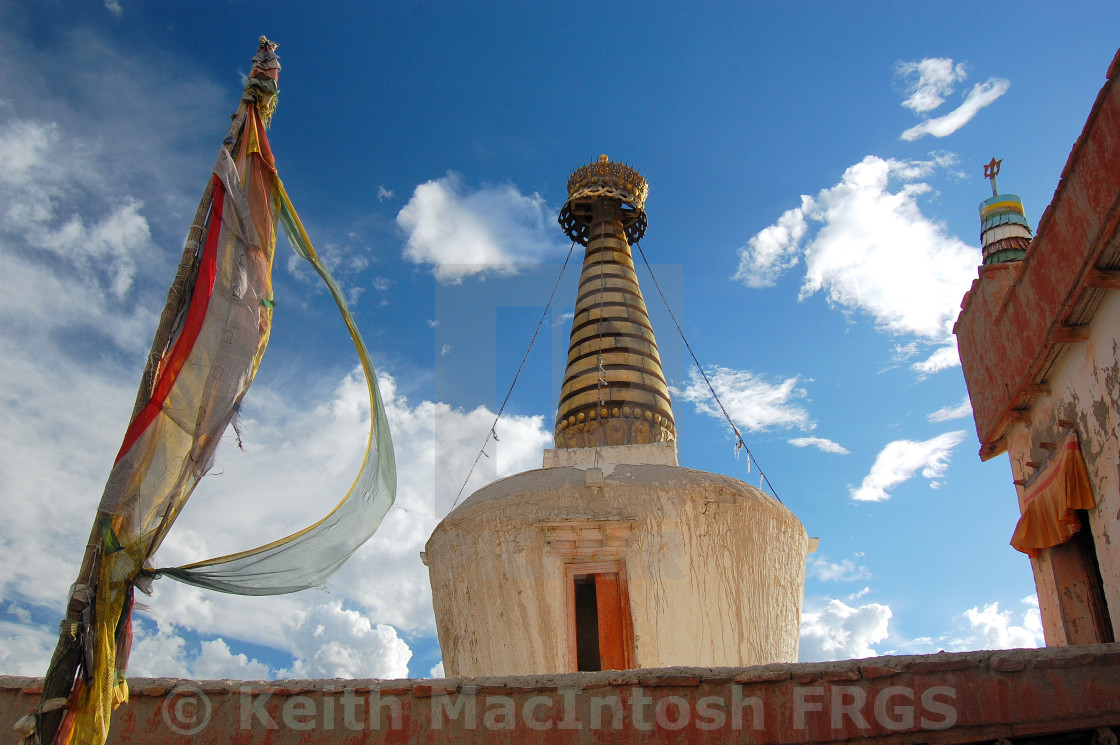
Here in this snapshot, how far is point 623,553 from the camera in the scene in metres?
8.24

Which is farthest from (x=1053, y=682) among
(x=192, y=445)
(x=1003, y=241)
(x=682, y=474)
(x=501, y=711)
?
(x=1003, y=241)

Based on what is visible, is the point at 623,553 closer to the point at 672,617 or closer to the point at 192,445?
the point at 672,617

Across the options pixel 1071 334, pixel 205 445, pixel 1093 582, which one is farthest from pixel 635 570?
pixel 205 445

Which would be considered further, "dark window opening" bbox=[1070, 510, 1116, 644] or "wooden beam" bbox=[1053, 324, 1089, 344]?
"dark window opening" bbox=[1070, 510, 1116, 644]

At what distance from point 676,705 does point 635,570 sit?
3243mm

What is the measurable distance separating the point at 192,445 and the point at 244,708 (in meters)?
1.52

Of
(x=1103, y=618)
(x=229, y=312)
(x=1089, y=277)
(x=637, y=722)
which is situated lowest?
(x=637, y=722)

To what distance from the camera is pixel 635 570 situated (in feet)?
26.7

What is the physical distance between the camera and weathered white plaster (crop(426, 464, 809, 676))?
26.1 feet

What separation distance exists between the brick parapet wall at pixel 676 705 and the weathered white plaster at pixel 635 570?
2868 mm

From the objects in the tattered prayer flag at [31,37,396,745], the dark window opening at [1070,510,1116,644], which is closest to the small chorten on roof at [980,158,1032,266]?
the dark window opening at [1070,510,1116,644]

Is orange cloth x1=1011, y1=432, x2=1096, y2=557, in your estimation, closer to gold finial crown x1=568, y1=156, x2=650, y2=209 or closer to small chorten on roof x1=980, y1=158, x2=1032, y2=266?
small chorten on roof x1=980, y1=158, x2=1032, y2=266

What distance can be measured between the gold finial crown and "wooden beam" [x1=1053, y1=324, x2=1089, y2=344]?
7.95m

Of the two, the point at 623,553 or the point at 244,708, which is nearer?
the point at 244,708
